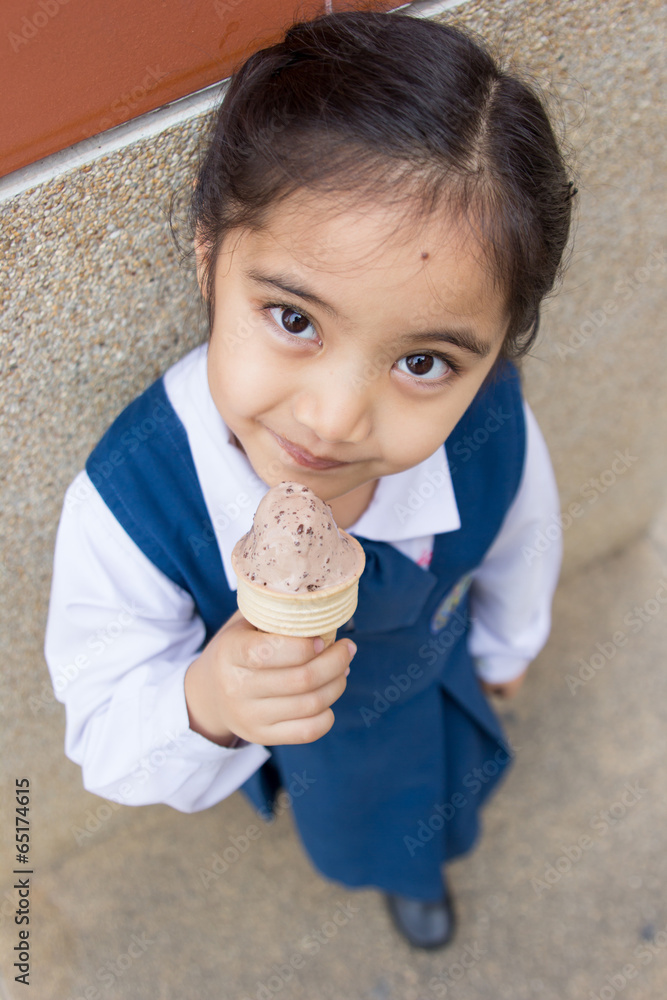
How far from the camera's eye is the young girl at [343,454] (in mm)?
960

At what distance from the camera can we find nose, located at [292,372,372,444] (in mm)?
976

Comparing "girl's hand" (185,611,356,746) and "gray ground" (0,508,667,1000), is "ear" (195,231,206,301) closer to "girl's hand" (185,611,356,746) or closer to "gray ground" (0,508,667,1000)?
"girl's hand" (185,611,356,746)

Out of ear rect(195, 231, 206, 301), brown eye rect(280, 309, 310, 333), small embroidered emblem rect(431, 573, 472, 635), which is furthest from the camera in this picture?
small embroidered emblem rect(431, 573, 472, 635)

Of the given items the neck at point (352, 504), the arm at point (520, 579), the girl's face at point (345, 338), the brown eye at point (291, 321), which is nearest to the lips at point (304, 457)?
the girl's face at point (345, 338)

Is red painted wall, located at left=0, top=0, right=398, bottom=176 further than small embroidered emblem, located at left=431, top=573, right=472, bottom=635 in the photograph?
No

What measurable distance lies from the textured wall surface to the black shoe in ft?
2.76

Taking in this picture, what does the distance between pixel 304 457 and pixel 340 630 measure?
0.43 metres

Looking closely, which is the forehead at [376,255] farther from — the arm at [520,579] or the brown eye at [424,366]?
A: the arm at [520,579]

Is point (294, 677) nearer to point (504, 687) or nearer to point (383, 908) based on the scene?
point (504, 687)

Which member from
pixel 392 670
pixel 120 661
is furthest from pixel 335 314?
pixel 392 670

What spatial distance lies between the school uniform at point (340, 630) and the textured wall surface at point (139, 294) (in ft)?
0.42

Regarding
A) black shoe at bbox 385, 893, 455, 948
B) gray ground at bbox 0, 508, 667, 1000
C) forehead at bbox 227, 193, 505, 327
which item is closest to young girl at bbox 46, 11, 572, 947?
forehead at bbox 227, 193, 505, 327

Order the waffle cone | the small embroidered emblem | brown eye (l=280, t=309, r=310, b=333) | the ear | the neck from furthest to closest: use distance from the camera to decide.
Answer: the small embroidered emblem → the neck → the ear → brown eye (l=280, t=309, r=310, b=333) → the waffle cone

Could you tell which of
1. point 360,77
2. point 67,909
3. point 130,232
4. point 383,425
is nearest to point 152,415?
point 130,232
